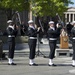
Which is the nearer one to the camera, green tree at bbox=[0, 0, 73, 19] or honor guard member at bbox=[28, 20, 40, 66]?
honor guard member at bbox=[28, 20, 40, 66]

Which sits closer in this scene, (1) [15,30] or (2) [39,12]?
(1) [15,30]

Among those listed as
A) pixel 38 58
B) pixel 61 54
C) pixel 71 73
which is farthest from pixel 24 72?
pixel 61 54

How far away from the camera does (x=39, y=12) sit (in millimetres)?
33781

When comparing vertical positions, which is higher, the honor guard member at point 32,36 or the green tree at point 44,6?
the green tree at point 44,6

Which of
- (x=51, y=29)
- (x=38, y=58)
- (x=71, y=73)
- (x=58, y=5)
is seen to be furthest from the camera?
(x=58, y=5)

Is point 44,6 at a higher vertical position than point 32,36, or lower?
higher

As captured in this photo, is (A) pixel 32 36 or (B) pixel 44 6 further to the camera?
(B) pixel 44 6

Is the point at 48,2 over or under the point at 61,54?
over

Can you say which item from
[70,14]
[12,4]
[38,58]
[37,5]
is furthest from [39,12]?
[70,14]

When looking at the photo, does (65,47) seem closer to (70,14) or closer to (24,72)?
(24,72)

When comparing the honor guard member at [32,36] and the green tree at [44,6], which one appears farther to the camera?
the green tree at [44,6]

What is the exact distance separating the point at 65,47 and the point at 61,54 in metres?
1.40

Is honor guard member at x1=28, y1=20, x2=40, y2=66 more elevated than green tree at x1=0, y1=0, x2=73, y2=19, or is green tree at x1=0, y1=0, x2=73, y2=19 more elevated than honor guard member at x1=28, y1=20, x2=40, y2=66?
green tree at x1=0, y1=0, x2=73, y2=19

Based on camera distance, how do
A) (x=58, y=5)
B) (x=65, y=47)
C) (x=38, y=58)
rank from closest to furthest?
1. (x=38, y=58)
2. (x=65, y=47)
3. (x=58, y=5)
